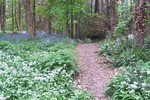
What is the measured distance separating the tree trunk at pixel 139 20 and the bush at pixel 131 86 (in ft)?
11.4

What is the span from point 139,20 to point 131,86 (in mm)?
4987

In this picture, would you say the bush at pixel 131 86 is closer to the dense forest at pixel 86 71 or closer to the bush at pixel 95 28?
the dense forest at pixel 86 71

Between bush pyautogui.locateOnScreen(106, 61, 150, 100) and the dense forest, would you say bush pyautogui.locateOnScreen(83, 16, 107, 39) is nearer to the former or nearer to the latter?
the dense forest

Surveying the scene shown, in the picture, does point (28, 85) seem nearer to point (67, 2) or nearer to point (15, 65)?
point (15, 65)

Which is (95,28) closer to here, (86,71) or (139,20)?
(139,20)

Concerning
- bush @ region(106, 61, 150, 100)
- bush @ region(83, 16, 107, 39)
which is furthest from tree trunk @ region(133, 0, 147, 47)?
bush @ region(83, 16, 107, 39)

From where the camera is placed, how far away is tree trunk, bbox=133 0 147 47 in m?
10.2

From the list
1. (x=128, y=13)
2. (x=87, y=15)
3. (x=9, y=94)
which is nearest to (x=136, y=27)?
(x=128, y=13)

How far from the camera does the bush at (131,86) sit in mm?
5934

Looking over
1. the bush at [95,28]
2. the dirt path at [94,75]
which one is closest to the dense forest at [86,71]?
the dirt path at [94,75]

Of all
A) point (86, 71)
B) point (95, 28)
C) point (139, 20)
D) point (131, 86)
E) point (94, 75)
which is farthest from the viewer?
point (95, 28)

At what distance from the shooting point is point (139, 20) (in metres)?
10.4

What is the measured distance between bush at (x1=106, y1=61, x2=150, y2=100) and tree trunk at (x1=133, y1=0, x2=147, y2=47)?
348 centimetres

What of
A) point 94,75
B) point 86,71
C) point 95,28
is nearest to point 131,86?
point 94,75
